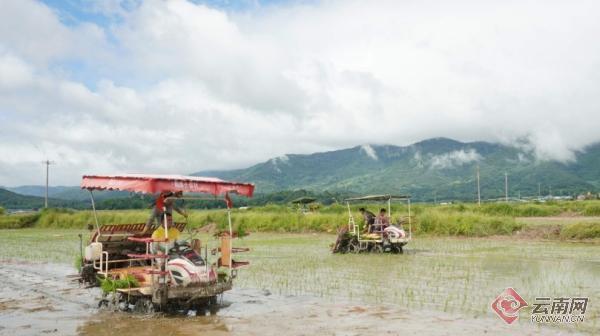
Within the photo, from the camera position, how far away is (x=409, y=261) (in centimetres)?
1762

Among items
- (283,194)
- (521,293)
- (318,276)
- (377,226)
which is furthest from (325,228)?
(283,194)

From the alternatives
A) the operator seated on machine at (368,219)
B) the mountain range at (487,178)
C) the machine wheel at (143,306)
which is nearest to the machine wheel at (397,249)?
the operator seated on machine at (368,219)

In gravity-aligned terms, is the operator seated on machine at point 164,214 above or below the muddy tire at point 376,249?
above

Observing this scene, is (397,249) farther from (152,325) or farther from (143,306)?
(152,325)

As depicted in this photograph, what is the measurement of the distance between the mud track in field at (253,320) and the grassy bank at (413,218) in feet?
21.4

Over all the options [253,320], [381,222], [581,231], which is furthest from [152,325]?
[581,231]

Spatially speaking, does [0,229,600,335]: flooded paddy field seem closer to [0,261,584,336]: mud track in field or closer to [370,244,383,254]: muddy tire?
[0,261,584,336]: mud track in field

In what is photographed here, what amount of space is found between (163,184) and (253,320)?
2.88 m

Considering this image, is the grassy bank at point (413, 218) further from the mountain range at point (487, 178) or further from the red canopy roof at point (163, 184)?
the mountain range at point (487, 178)

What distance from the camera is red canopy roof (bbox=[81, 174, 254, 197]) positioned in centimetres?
960

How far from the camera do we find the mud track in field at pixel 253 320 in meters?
8.96

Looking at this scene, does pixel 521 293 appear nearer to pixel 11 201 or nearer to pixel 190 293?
pixel 190 293

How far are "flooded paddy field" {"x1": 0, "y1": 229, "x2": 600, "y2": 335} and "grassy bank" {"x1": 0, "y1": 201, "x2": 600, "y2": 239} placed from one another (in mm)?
5052

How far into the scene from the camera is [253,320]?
9.97 metres
